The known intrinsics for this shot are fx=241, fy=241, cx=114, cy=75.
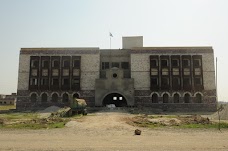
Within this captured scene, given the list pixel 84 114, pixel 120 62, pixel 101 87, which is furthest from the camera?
pixel 120 62

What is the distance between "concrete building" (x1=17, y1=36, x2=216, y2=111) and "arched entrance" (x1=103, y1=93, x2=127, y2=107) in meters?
2.67

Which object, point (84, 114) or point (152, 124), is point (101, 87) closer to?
point (84, 114)

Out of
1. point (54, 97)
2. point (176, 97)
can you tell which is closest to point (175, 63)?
point (176, 97)

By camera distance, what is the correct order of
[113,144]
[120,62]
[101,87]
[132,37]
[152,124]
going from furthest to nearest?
[132,37], [120,62], [101,87], [152,124], [113,144]

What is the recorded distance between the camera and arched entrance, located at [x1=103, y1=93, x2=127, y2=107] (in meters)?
52.7

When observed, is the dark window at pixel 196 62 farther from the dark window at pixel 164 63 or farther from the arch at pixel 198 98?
the arch at pixel 198 98

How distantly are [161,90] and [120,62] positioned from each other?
34.6 ft

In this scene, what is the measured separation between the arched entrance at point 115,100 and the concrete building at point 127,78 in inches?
105

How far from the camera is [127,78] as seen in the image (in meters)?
48.9

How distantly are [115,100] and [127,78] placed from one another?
6943 millimetres

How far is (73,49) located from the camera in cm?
5078

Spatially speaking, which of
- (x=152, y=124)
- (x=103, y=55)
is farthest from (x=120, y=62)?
(x=152, y=124)

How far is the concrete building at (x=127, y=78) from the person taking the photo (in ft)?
159

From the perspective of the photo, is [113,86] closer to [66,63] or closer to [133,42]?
[66,63]
